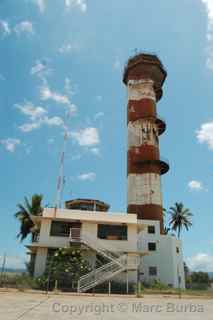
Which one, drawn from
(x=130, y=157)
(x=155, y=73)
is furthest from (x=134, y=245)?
(x=155, y=73)

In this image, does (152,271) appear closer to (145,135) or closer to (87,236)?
(87,236)

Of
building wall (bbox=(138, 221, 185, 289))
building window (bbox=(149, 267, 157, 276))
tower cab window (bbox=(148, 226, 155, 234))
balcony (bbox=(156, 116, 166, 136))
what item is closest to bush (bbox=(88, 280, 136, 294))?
building wall (bbox=(138, 221, 185, 289))

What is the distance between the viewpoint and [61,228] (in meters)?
28.3

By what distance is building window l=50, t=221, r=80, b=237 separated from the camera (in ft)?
91.9

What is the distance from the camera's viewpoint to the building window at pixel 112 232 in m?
28.9

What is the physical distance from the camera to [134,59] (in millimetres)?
52250

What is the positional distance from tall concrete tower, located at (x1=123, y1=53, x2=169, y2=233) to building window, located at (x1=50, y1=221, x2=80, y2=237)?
1454 cm

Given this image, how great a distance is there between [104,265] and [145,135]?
81.9ft

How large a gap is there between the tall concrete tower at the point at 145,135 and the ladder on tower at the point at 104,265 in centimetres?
1335

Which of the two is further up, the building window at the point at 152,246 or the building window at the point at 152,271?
the building window at the point at 152,246

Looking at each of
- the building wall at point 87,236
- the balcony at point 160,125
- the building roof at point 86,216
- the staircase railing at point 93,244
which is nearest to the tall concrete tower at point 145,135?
the balcony at point 160,125

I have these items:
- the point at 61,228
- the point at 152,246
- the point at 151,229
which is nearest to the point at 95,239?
the point at 61,228

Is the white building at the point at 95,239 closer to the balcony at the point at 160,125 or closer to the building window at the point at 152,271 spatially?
the building window at the point at 152,271

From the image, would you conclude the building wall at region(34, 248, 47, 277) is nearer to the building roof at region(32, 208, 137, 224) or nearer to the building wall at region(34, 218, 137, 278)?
the building wall at region(34, 218, 137, 278)
